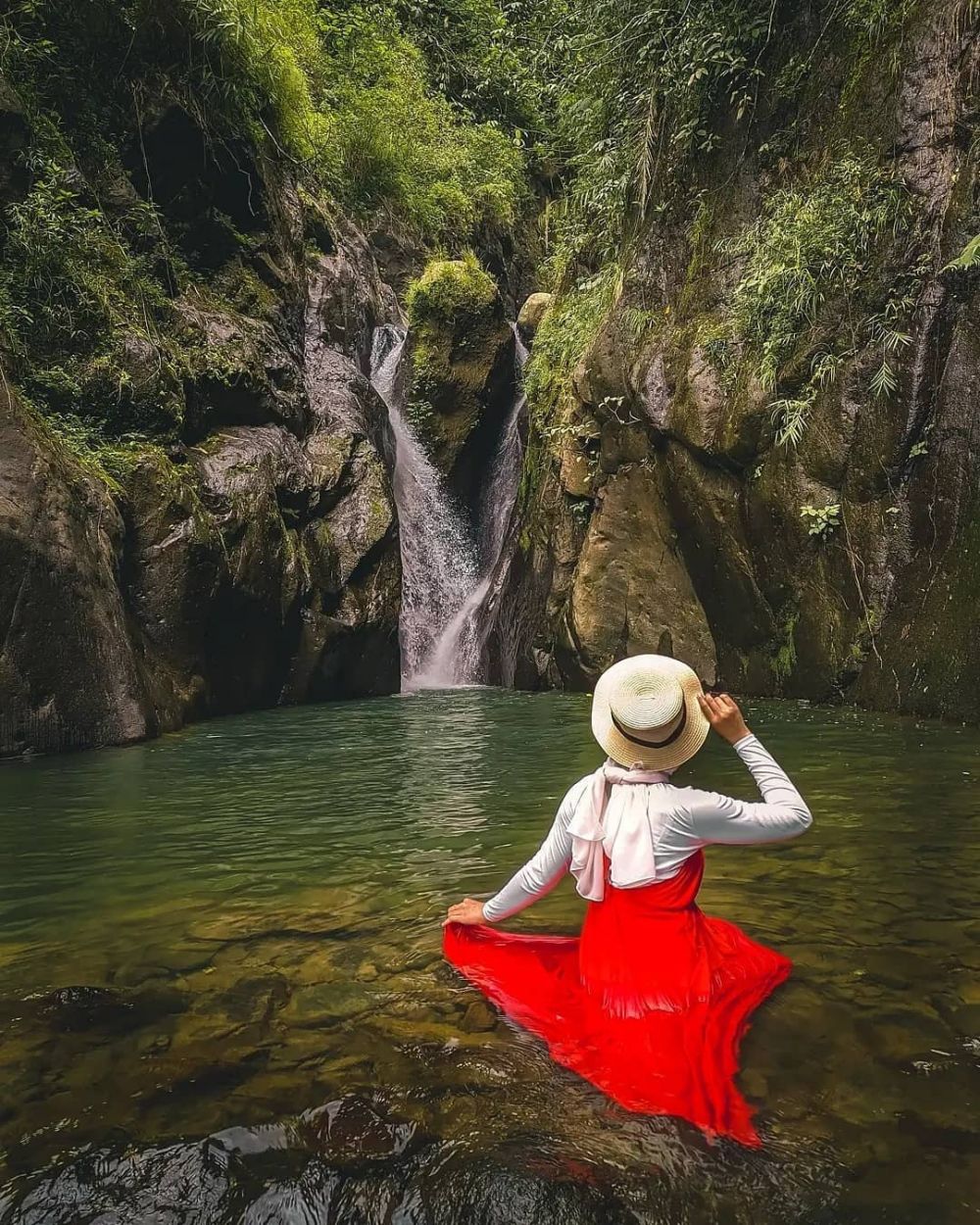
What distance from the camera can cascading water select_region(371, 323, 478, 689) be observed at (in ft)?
53.8

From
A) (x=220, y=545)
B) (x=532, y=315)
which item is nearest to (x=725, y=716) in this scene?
(x=220, y=545)

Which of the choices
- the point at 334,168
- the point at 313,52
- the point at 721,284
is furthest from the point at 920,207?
the point at 313,52

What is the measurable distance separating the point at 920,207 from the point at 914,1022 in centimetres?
853

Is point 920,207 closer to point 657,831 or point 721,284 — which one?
point 721,284

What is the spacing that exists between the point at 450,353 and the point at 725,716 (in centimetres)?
1727

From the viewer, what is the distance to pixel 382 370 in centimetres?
1920

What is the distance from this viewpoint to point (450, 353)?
18.5 m

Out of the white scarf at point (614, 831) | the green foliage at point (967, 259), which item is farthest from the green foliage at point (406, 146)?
the white scarf at point (614, 831)

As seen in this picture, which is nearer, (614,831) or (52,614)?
(614,831)

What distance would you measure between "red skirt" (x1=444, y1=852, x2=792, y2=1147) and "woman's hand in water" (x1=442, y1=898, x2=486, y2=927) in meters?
0.16

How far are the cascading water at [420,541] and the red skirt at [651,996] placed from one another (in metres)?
13.3

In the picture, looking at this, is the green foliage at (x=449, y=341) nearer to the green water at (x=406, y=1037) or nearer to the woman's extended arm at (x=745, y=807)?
the green water at (x=406, y=1037)

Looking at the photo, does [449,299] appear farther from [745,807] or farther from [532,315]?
[745,807]

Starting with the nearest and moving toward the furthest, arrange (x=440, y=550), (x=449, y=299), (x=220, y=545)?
(x=220, y=545) → (x=440, y=550) → (x=449, y=299)
